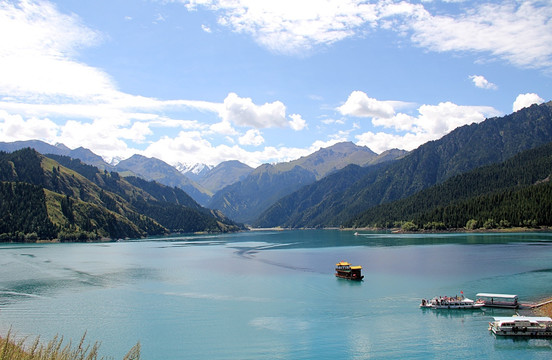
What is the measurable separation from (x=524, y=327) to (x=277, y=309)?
34944 millimetres

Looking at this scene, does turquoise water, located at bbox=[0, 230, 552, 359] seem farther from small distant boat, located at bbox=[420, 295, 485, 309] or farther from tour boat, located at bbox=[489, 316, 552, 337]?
tour boat, located at bbox=[489, 316, 552, 337]

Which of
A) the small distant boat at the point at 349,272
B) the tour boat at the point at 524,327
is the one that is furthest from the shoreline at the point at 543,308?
the small distant boat at the point at 349,272

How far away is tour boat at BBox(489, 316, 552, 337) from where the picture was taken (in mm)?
52500

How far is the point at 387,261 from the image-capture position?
13188 centimetres

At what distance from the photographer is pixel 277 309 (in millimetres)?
70625

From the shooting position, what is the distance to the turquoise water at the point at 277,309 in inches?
1996

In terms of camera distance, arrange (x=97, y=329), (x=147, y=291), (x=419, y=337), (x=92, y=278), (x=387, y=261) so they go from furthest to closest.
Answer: (x=387, y=261) < (x=92, y=278) < (x=147, y=291) < (x=97, y=329) < (x=419, y=337)

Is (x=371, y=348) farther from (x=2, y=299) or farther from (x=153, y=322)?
(x=2, y=299)

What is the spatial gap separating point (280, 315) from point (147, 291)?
36083 mm

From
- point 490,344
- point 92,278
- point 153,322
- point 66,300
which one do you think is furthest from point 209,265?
point 490,344

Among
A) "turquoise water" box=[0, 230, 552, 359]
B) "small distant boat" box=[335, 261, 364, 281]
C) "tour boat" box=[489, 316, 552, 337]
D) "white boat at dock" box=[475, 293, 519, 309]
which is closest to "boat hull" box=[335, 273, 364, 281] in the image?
"small distant boat" box=[335, 261, 364, 281]

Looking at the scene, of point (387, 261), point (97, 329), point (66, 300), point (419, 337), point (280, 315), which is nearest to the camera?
point (419, 337)

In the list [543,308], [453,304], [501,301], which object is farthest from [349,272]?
[543,308]

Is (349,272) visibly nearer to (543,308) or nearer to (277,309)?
(277,309)
